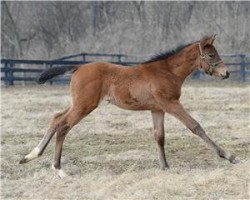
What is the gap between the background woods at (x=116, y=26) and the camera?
29.1m

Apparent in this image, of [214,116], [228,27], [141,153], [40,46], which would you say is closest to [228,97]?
[214,116]

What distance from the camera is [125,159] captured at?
24.8ft

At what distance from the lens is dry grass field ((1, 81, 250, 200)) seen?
576 cm

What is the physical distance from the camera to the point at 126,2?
3106 cm

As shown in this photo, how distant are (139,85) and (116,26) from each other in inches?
968

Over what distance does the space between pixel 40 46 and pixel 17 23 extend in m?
1.90

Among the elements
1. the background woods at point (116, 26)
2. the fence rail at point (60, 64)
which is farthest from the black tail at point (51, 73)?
the background woods at point (116, 26)

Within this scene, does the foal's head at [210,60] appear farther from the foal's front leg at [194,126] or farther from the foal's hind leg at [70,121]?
the foal's hind leg at [70,121]

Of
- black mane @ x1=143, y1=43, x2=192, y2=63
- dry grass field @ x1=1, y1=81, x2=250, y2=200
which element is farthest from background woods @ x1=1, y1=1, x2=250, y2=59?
black mane @ x1=143, y1=43, x2=192, y2=63

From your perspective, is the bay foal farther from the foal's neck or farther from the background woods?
the background woods

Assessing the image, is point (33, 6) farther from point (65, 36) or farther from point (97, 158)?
point (97, 158)

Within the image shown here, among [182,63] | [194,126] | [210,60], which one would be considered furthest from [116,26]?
[194,126]

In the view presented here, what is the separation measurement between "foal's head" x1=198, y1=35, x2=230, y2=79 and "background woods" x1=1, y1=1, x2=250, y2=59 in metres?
22.3

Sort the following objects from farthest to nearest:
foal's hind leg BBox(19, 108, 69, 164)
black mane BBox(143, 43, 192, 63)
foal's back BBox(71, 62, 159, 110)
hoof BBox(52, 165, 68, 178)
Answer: black mane BBox(143, 43, 192, 63), foal's back BBox(71, 62, 159, 110), foal's hind leg BBox(19, 108, 69, 164), hoof BBox(52, 165, 68, 178)
